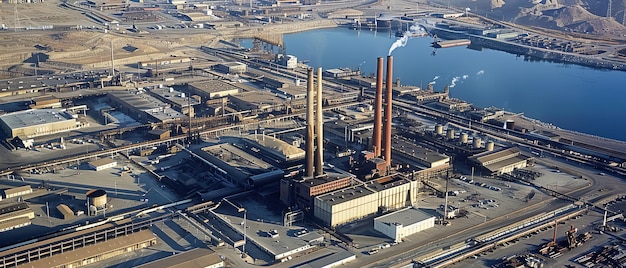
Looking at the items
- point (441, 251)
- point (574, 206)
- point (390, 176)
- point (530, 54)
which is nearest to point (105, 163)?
point (390, 176)

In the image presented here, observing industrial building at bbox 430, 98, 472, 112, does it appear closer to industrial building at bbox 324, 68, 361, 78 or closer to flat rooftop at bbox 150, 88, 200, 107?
industrial building at bbox 324, 68, 361, 78

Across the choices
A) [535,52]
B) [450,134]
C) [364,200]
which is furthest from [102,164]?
[535,52]

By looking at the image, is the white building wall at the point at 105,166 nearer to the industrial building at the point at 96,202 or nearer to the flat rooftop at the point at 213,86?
the industrial building at the point at 96,202

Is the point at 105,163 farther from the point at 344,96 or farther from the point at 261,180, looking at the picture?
the point at 344,96

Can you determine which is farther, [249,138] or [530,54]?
[530,54]

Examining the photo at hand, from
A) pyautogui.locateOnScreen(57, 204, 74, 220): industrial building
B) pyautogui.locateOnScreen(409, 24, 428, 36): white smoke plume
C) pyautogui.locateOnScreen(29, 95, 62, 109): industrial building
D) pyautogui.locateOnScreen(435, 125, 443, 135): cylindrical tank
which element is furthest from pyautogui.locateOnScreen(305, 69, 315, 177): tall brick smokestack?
pyautogui.locateOnScreen(409, 24, 428, 36): white smoke plume

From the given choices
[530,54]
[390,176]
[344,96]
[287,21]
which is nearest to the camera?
[390,176]
